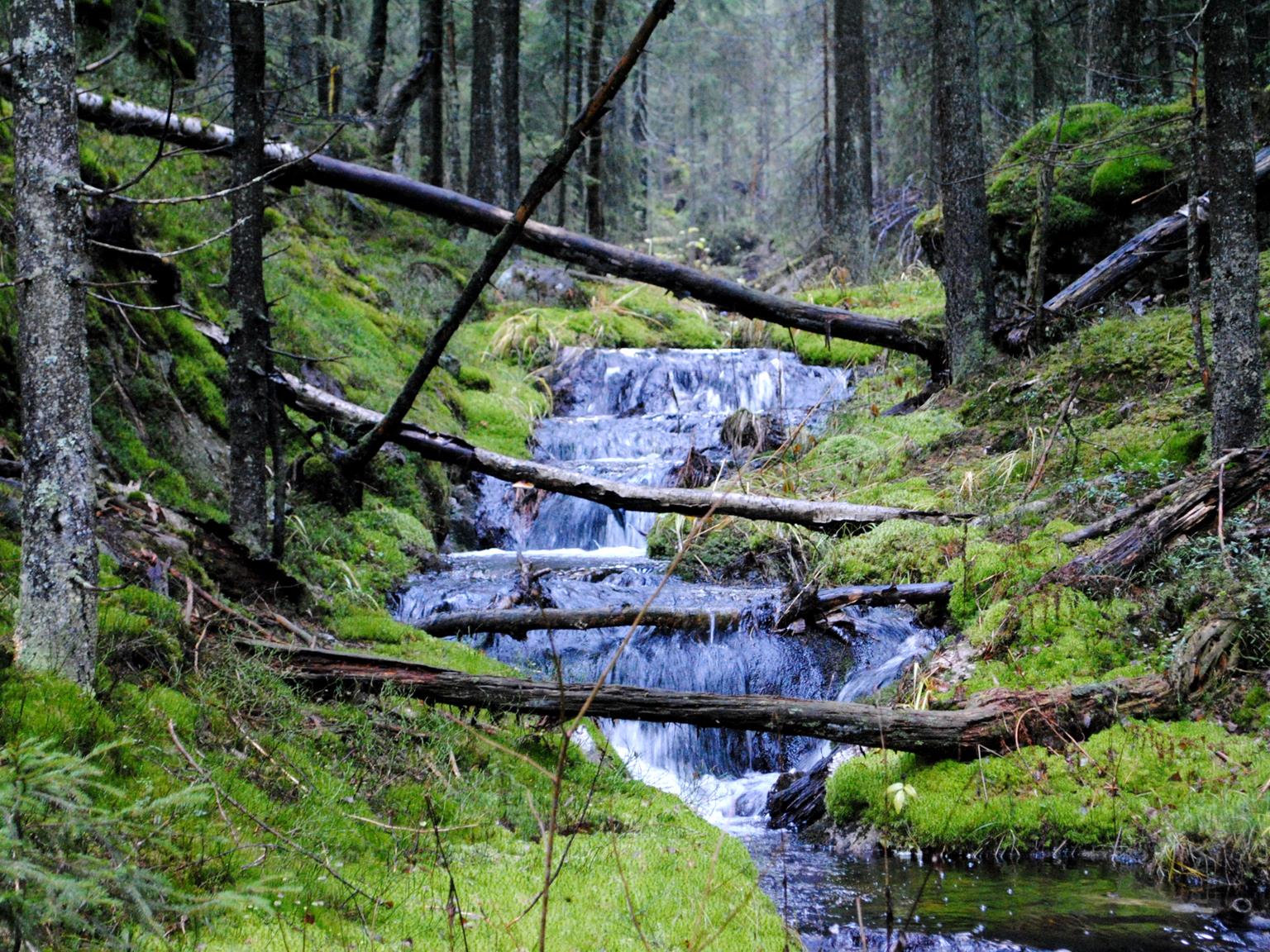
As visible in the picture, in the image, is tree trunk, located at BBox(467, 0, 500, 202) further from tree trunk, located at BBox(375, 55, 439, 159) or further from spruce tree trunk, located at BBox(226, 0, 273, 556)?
spruce tree trunk, located at BBox(226, 0, 273, 556)

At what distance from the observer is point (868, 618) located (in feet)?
25.5

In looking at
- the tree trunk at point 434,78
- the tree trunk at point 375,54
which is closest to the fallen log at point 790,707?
the tree trunk at point 434,78

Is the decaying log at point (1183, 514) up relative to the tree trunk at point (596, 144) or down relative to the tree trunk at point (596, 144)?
down

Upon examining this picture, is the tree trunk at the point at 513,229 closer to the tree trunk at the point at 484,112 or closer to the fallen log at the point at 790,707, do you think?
the fallen log at the point at 790,707

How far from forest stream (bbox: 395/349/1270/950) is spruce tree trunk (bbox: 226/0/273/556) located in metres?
1.85

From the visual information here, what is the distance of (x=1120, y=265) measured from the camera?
35.4 feet

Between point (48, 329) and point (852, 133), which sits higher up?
point (852, 133)

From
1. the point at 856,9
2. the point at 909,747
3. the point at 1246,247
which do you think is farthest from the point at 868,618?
the point at 856,9

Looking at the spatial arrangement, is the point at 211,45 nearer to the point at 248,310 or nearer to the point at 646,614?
the point at 248,310

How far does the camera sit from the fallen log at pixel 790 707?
5195 mm

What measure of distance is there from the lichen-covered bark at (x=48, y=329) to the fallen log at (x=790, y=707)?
1.62 metres

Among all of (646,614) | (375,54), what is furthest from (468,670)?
(375,54)

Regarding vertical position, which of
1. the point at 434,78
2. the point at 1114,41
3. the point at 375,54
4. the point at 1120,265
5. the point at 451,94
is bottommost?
the point at 1120,265

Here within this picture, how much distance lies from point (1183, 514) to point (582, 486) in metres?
4.33
